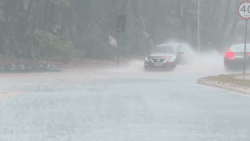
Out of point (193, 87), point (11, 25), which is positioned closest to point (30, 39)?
point (11, 25)

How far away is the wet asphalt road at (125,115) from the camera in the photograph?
7855 mm

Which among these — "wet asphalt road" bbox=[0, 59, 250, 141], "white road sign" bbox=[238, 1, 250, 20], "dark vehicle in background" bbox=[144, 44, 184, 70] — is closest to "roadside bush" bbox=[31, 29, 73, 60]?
"dark vehicle in background" bbox=[144, 44, 184, 70]

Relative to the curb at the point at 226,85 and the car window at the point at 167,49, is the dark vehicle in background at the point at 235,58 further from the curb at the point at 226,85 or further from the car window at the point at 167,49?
the curb at the point at 226,85

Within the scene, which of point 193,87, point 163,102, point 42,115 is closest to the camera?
point 42,115

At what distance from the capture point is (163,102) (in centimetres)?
1203

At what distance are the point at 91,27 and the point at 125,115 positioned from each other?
30044mm

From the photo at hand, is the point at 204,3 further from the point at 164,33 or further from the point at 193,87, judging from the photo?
the point at 193,87

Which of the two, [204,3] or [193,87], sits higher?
[204,3]

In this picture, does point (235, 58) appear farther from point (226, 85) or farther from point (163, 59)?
point (226, 85)

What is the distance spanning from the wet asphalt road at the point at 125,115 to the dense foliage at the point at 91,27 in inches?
640

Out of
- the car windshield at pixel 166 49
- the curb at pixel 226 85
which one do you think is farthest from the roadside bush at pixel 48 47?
the curb at pixel 226 85

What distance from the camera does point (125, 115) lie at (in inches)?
391

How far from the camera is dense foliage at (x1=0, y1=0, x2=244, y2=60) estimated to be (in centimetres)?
3123

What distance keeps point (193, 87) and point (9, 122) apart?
27.6 ft
